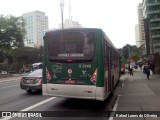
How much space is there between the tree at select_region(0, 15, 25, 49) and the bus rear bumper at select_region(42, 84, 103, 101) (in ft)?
151

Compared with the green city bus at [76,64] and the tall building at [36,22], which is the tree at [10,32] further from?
the green city bus at [76,64]

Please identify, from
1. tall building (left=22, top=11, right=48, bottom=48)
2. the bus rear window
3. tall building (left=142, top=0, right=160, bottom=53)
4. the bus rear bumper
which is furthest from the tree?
tall building (left=142, top=0, right=160, bottom=53)

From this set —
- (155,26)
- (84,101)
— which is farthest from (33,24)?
(84,101)

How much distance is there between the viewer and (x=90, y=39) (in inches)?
433

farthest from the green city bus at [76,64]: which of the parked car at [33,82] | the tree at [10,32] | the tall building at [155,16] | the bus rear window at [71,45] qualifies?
the tall building at [155,16]

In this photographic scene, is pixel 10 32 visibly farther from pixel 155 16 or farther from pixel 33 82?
pixel 155 16

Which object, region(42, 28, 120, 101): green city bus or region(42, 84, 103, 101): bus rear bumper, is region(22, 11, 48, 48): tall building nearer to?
region(42, 28, 120, 101): green city bus

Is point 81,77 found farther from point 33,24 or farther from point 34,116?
point 33,24

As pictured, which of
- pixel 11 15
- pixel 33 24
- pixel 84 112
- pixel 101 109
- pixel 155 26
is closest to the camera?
pixel 84 112

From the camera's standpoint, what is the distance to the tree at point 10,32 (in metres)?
55.4

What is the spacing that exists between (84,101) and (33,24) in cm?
9409

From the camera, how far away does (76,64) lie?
36.3 ft

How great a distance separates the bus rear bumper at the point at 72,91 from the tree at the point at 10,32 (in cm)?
4593

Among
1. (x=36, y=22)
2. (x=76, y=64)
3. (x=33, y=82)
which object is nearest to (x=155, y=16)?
(x=36, y=22)
